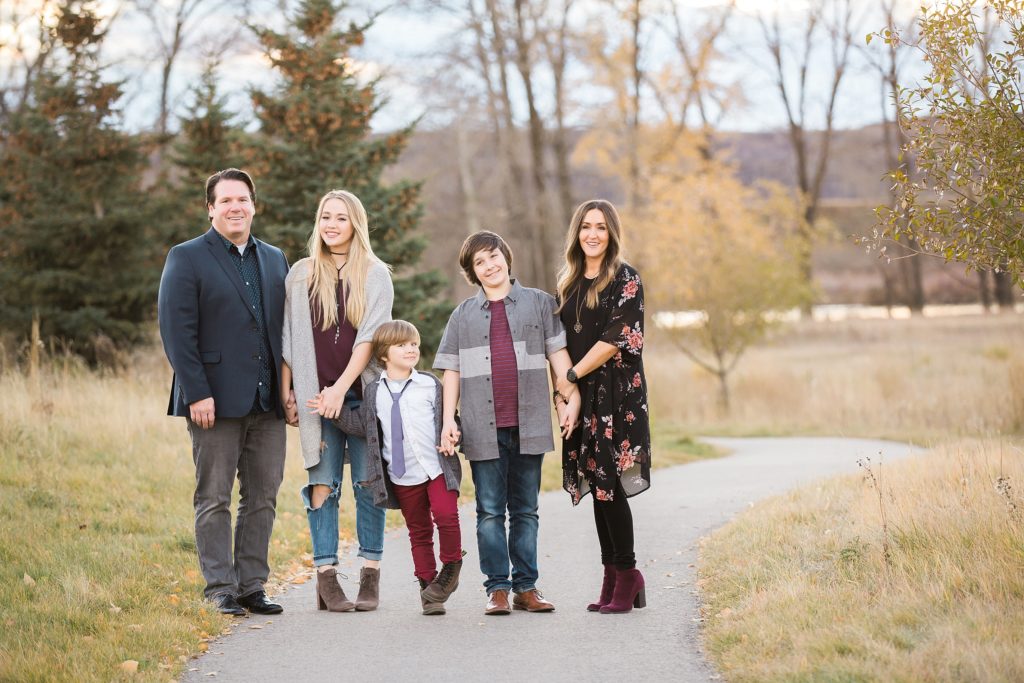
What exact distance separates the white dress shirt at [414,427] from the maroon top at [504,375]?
15.0 inches

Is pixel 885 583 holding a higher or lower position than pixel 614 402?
lower

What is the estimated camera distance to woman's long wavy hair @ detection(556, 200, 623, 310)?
6145 mm

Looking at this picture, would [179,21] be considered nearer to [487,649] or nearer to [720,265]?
[720,265]

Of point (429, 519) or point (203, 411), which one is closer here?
point (203, 411)

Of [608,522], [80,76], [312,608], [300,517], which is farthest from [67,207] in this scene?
[608,522]

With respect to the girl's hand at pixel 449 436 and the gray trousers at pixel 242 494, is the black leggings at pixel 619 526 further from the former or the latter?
the gray trousers at pixel 242 494

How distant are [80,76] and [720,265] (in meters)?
14.1

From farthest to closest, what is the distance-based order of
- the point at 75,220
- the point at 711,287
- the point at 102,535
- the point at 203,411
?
the point at 711,287 → the point at 75,220 → the point at 102,535 → the point at 203,411

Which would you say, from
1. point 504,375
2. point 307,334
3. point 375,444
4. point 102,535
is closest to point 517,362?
point 504,375

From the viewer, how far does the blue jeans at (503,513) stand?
614 cm

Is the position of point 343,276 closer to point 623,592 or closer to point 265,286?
point 265,286

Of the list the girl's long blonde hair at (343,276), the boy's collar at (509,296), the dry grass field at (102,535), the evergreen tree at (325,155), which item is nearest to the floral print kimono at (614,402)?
the boy's collar at (509,296)

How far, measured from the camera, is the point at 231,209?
6.30 m

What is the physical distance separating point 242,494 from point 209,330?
42.1 inches
